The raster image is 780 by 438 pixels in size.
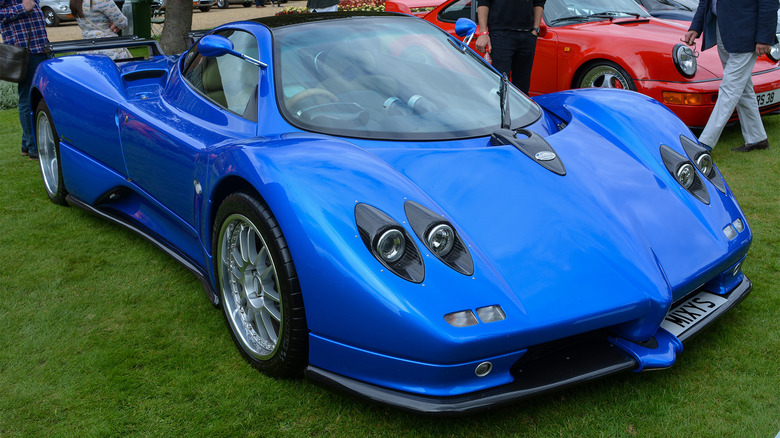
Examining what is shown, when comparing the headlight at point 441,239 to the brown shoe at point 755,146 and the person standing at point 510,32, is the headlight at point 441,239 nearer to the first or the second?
the person standing at point 510,32

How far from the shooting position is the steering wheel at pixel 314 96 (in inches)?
118

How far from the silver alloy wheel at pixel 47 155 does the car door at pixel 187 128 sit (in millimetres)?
1288

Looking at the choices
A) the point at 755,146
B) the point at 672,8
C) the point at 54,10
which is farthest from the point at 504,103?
the point at 54,10

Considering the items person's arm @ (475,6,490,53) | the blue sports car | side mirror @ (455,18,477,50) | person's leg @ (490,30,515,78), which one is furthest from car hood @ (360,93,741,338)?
person's arm @ (475,6,490,53)

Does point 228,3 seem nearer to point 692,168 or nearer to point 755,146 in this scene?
point 755,146

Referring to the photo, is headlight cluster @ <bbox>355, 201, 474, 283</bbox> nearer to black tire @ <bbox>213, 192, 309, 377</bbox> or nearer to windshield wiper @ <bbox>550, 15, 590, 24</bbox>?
black tire @ <bbox>213, 192, 309, 377</bbox>

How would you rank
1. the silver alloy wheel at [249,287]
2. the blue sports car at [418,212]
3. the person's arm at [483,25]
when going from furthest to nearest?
the person's arm at [483,25] < the silver alloy wheel at [249,287] < the blue sports car at [418,212]

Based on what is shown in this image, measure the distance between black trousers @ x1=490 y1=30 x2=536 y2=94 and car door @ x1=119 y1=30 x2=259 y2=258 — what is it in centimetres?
245

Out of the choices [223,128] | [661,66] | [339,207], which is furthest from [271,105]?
[661,66]

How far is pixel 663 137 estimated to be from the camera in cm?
306

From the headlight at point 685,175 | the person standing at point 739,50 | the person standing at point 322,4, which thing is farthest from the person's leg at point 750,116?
the person standing at point 322,4

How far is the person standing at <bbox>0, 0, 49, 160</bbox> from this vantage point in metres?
5.44

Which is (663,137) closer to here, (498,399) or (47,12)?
(498,399)

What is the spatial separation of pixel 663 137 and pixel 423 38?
126cm
